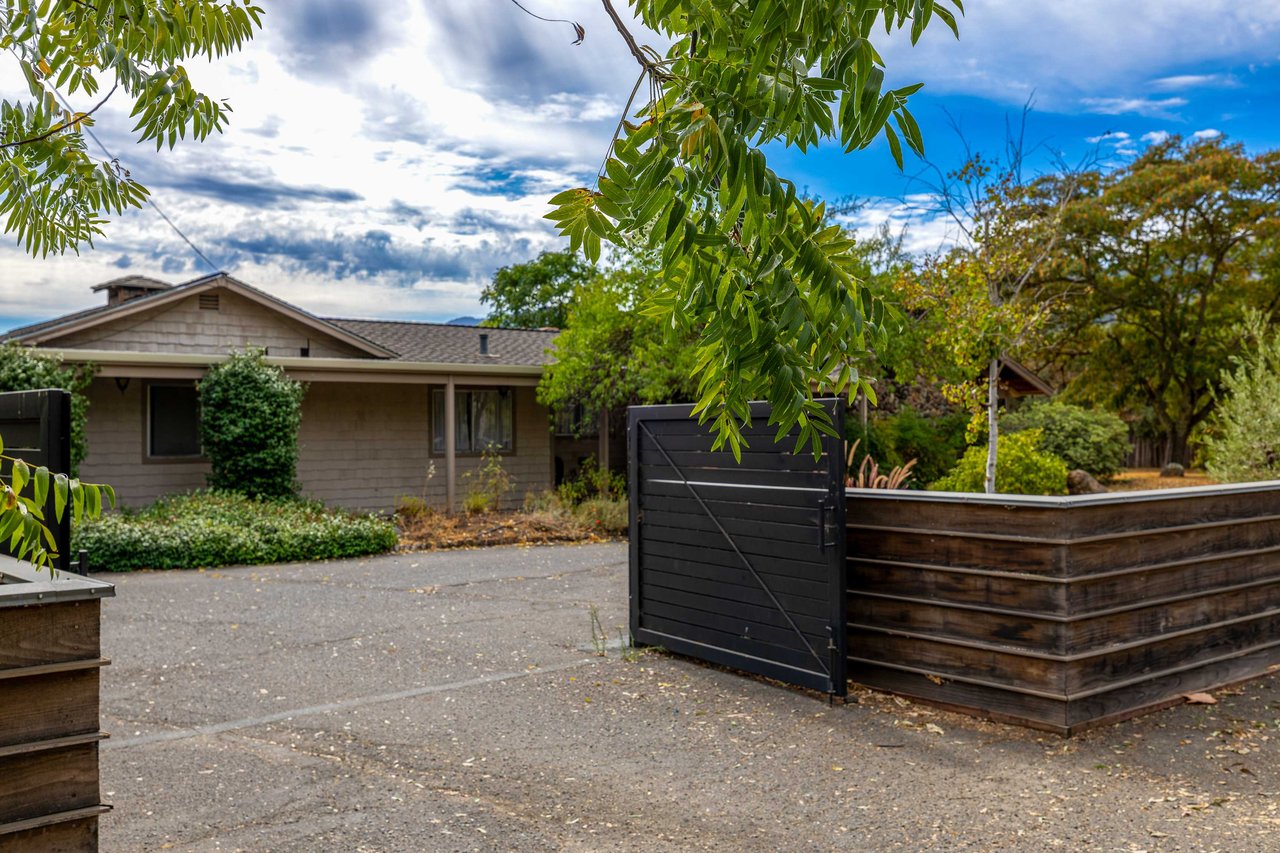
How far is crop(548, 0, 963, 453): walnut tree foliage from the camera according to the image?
181 centimetres

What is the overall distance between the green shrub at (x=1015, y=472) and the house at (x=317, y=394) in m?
8.14

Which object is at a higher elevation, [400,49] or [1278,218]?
[1278,218]

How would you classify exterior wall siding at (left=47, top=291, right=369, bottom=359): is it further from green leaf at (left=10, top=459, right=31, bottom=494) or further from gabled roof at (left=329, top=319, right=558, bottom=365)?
green leaf at (left=10, top=459, right=31, bottom=494)

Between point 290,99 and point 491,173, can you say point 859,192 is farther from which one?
point 290,99

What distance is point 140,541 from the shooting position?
12.0m

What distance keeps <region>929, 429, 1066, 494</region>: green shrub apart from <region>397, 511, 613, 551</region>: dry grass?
5.37m

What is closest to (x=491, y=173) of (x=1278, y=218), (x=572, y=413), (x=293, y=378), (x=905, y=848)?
(x=572, y=413)

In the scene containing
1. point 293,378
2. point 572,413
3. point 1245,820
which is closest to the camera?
point 1245,820

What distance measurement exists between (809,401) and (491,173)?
18.7m

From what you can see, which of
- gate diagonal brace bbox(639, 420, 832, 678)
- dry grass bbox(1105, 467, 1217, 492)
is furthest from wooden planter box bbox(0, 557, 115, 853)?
dry grass bbox(1105, 467, 1217, 492)

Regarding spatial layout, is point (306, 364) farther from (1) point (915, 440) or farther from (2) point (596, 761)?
(2) point (596, 761)

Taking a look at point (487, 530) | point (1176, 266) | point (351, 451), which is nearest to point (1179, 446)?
point (1176, 266)

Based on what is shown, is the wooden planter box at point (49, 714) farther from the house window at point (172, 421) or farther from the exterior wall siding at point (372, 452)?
the exterior wall siding at point (372, 452)

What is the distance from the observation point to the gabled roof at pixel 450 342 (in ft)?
63.1
